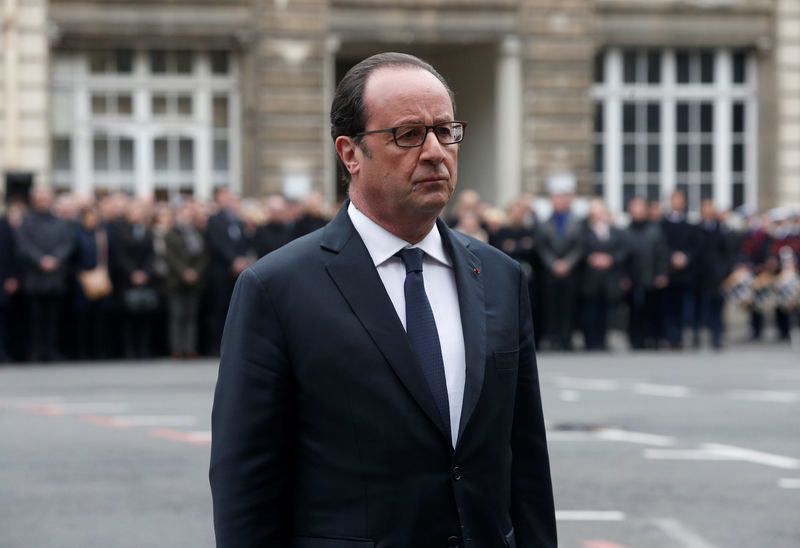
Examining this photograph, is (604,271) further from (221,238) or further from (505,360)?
(505,360)

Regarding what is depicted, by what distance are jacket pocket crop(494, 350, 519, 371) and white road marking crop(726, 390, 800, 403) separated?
10.4 m

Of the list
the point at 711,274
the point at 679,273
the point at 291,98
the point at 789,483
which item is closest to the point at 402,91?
the point at 789,483

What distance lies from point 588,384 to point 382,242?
37.6 feet

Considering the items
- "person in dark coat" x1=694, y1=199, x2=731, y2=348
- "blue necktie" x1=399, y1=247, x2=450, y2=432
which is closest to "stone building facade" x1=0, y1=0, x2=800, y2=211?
"person in dark coat" x1=694, y1=199, x2=731, y2=348

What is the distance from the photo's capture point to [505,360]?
329 cm

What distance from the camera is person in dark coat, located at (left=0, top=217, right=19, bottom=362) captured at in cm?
1775

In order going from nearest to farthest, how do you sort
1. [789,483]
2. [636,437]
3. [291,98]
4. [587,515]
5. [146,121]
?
1. [587,515]
2. [789,483]
3. [636,437]
4. [291,98]
5. [146,121]

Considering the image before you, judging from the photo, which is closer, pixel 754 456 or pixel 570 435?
pixel 754 456

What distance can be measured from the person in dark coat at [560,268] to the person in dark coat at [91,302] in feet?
18.7

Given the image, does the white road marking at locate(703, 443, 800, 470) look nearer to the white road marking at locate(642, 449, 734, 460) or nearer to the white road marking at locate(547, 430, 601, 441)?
the white road marking at locate(642, 449, 734, 460)

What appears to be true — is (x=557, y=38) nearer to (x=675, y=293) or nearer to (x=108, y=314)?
(x=675, y=293)

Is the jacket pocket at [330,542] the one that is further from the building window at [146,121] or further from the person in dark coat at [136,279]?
the building window at [146,121]

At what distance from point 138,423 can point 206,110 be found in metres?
13.0

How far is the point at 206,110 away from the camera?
2395cm
